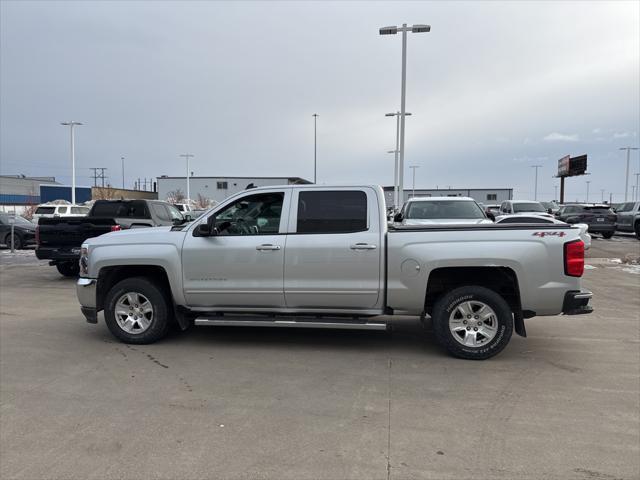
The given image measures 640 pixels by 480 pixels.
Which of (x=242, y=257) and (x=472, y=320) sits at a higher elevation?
(x=242, y=257)

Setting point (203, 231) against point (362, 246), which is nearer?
point (362, 246)

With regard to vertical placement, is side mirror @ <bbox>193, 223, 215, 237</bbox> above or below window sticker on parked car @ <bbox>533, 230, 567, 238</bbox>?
below

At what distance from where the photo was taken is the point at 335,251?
546cm

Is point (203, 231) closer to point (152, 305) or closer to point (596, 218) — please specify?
point (152, 305)

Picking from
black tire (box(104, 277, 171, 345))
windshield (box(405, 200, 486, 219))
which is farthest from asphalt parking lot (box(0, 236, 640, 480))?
windshield (box(405, 200, 486, 219))

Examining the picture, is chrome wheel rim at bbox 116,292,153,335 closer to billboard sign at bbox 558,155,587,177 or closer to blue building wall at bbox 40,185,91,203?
billboard sign at bbox 558,155,587,177

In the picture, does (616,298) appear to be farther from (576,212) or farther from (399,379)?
(576,212)

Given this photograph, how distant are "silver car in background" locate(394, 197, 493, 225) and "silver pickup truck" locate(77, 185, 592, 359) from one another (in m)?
5.12

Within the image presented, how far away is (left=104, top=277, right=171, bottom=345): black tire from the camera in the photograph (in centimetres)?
586

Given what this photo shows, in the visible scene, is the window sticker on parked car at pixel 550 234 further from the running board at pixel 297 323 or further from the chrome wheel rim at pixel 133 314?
the chrome wheel rim at pixel 133 314

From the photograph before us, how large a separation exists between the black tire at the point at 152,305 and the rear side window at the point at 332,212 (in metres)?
1.86

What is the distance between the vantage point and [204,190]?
3482 inches

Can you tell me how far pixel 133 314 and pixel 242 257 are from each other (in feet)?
5.12

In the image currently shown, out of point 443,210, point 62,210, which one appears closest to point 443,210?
point 443,210
